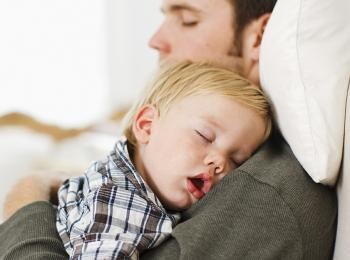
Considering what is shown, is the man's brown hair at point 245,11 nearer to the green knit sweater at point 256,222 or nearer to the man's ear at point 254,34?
the man's ear at point 254,34

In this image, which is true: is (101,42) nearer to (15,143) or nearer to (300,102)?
(15,143)

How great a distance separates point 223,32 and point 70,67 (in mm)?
1840

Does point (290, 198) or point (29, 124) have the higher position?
point (290, 198)

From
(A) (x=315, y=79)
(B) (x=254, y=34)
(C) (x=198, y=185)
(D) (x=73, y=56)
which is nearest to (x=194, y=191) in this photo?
(C) (x=198, y=185)

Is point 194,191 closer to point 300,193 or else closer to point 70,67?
point 300,193

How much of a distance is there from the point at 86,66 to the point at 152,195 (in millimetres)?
2213

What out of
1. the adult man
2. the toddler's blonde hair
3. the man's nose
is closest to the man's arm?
the adult man

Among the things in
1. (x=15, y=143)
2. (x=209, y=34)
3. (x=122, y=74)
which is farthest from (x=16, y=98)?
(x=209, y=34)

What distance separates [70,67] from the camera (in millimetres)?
3195

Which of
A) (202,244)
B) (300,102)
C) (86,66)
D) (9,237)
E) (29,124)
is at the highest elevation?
(300,102)

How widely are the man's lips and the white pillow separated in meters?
0.16

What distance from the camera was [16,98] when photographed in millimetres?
3125

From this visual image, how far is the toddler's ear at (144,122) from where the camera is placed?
1219 mm

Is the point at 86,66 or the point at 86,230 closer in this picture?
the point at 86,230
